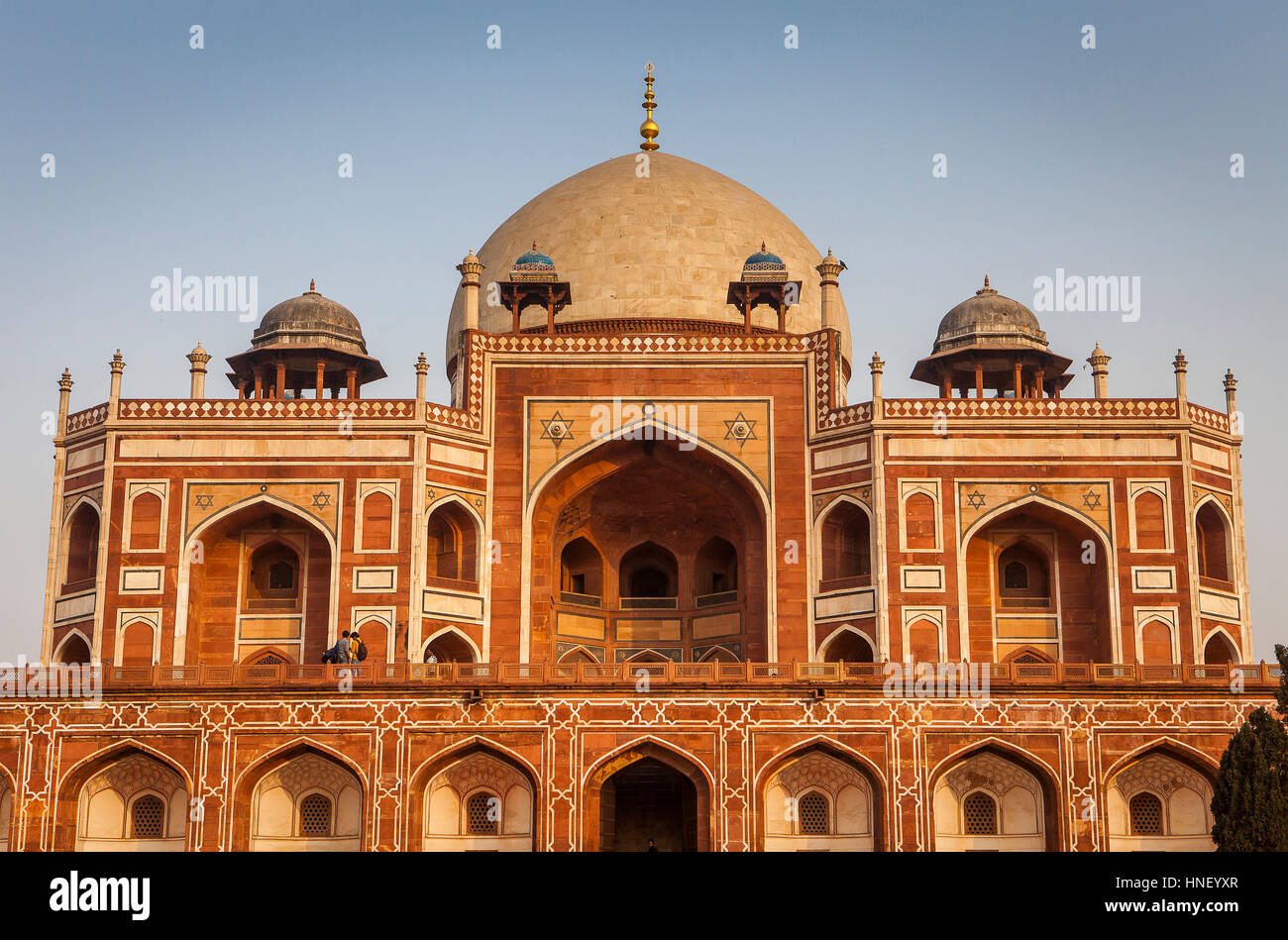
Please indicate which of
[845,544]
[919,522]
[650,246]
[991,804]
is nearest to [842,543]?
[845,544]

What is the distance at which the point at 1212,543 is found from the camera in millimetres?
33562

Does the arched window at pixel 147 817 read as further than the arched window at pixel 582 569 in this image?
No

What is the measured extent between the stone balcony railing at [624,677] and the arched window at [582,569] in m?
7.88

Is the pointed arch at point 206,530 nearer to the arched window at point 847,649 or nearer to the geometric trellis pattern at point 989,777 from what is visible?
the arched window at point 847,649

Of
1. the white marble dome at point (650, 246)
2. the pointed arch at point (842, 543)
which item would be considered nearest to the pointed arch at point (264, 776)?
the pointed arch at point (842, 543)

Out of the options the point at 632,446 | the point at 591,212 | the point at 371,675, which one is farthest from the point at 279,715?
the point at 591,212

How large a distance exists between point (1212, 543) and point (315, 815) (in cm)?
1604

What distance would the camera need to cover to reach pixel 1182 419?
32.9 metres

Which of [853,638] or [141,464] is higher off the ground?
[141,464]

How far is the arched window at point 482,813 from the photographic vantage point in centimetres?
2755

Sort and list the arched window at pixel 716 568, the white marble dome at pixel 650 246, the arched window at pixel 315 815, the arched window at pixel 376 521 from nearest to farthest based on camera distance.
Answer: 1. the arched window at pixel 315 815
2. the arched window at pixel 376 521
3. the arched window at pixel 716 568
4. the white marble dome at pixel 650 246

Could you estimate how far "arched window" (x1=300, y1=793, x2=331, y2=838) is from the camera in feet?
91.4
